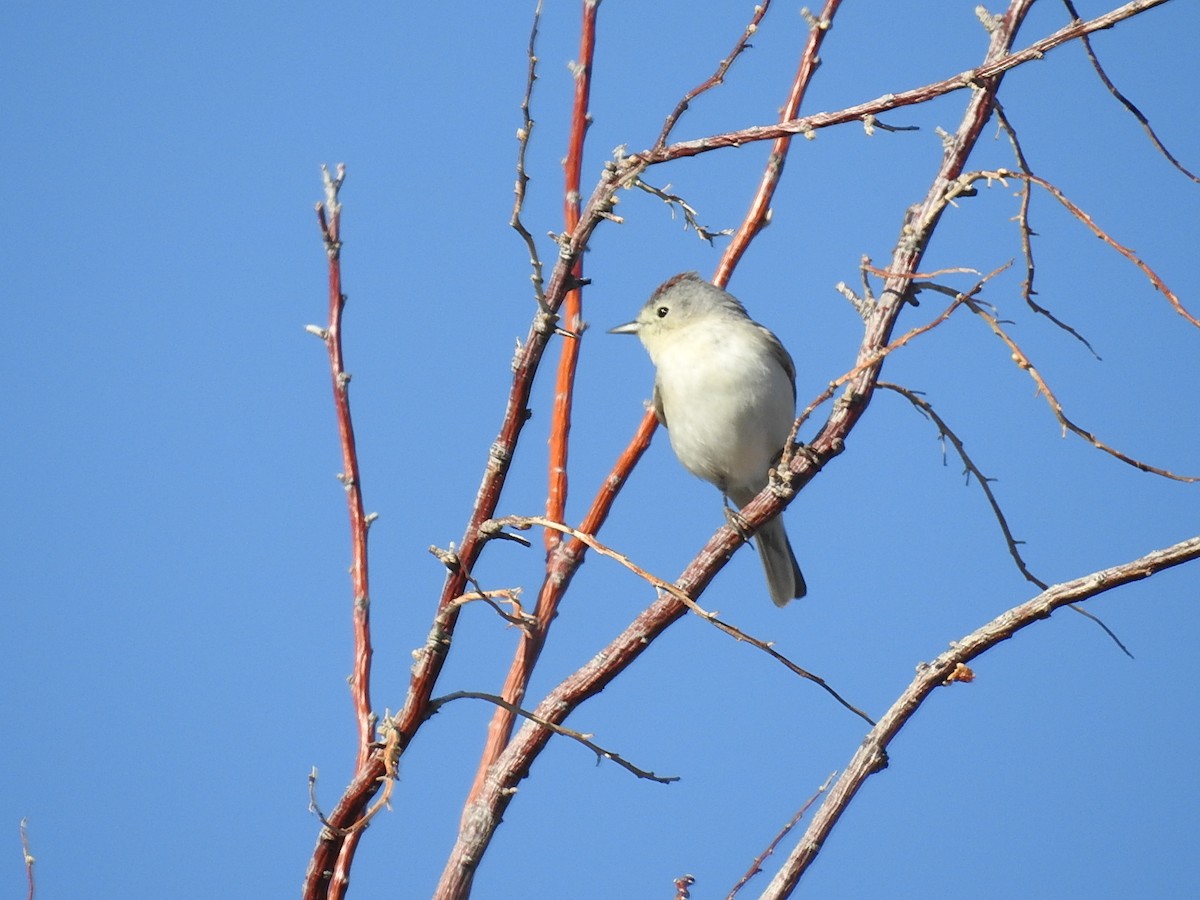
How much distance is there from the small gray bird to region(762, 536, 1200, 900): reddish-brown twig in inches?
130

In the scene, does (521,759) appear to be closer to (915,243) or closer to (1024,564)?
(1024,564)

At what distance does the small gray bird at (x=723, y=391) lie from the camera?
5.89m

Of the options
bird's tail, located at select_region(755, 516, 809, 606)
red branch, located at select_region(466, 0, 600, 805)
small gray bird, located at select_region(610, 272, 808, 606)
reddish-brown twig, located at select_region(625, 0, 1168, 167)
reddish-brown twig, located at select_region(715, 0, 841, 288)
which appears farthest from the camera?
bird's tail, located at select_region(755, 516, 809, 606)

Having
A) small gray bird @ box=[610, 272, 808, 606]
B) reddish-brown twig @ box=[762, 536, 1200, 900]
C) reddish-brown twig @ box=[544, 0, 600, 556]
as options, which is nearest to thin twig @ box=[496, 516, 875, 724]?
reddish-brown twig @ box=[762, 536, 1200, 900]

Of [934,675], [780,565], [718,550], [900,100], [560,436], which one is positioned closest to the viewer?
[900,100]

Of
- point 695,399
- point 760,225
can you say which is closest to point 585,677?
point 760,225

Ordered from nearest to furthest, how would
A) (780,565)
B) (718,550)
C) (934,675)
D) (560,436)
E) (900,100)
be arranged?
(900,100) < (934,675) < (718,550) < (560,436) < (780,565)

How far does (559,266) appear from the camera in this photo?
6.97 feet

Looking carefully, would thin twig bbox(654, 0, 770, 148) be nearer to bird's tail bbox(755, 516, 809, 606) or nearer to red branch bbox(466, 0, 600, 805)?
red branch bbox(466, 0, 600, 805)

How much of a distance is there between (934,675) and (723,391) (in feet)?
11.9

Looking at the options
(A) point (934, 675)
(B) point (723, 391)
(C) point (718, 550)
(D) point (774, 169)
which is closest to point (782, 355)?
(B) point (723, 391)

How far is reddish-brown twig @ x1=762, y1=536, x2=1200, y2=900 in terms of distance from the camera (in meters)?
2.15

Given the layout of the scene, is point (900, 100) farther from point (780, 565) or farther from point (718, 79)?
point (780, 565)

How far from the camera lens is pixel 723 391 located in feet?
19.3
